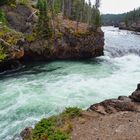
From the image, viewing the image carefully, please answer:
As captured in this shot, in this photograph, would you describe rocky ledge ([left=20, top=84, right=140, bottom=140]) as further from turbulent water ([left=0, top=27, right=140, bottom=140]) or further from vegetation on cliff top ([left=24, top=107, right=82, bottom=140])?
turbulent water ([left=0, top=27, right=140, bottom=140])

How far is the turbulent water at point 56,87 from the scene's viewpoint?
2384cm

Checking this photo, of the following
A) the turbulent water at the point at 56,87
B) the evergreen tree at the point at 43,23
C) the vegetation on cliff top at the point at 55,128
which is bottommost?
the turbulent water at the point at 56,87

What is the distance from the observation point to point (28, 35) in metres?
43.4

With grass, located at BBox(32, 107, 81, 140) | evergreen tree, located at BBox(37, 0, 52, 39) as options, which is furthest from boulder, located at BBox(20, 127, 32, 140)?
evergreen tree, located at BBox(37, 0, 52, 39)

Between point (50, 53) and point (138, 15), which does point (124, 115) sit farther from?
point (138, 15)

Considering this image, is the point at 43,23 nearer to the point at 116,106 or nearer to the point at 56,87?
the point at 56,87

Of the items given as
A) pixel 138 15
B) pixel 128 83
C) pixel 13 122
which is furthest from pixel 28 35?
pixel 138 15

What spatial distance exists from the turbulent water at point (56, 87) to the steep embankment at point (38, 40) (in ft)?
6.67

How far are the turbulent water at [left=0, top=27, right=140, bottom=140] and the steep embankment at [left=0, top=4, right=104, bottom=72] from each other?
2032 millimetres

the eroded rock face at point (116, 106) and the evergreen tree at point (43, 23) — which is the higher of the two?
the evergreen tree at point (43, 23)

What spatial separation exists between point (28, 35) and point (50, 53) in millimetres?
4912

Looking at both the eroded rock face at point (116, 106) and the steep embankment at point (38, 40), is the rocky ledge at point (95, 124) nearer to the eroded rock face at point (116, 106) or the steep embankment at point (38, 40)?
the eroded rock face at point (116, 106)

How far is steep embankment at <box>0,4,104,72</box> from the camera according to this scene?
38.7 metres

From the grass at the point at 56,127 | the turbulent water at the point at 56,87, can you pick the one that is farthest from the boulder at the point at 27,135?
the turbulent water at the point at 56,87
